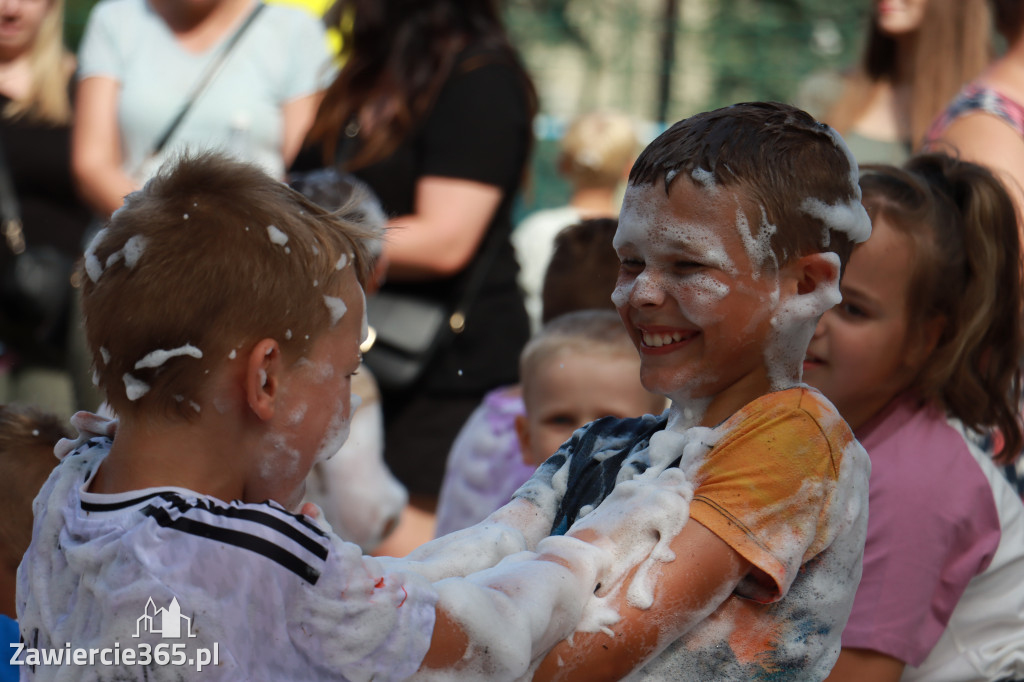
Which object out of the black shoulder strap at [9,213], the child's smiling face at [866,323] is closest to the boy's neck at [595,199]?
the black shoulder strap at [9,213]

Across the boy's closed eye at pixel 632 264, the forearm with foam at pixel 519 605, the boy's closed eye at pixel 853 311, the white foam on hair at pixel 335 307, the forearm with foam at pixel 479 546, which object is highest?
the white foam on hair at pixel 335 307

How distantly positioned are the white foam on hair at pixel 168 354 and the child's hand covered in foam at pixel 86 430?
9.7 inches

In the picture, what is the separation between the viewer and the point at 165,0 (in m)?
3.84

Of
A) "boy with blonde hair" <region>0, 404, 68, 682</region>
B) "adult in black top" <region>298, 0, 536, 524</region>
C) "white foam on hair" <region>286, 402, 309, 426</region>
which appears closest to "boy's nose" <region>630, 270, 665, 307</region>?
"white foam on hair" <region>286, 402, 309, 426</region>

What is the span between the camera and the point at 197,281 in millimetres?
1614

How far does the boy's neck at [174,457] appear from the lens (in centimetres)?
163

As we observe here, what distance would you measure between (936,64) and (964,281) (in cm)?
166

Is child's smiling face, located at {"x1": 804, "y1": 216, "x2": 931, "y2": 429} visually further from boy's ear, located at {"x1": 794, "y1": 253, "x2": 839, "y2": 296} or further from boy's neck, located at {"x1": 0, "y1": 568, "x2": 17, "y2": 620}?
boy's neck, located at {"x1": 0, "y1": 568, "x2": 17, "y2": 620}

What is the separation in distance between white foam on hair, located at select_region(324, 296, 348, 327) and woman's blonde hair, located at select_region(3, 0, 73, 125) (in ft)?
9.48

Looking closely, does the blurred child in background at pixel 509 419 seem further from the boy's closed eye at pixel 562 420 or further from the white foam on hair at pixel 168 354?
the white foam on hair at pixel 168 354

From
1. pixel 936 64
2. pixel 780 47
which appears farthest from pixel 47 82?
pixel 780 47

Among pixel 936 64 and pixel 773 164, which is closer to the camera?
pixel 773 164

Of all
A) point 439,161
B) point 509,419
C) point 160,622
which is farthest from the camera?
point 439,161

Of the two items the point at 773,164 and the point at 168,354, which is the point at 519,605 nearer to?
the point at 168,354
